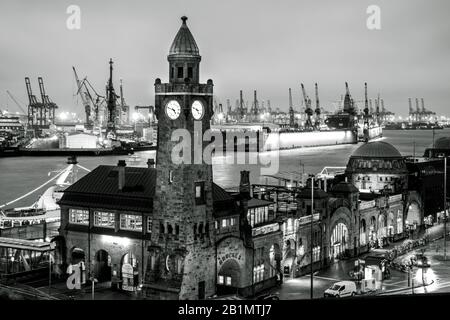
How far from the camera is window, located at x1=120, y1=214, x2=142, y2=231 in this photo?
30778 millimetres

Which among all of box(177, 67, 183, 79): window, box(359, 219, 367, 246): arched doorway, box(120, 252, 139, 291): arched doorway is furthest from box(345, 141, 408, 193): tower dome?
box(177, 67, 183, 79): window

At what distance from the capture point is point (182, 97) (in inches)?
1118

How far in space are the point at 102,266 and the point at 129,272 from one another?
190 centimetres

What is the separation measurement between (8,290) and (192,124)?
385 inches

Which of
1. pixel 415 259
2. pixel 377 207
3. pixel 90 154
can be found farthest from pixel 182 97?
pixel 90 154

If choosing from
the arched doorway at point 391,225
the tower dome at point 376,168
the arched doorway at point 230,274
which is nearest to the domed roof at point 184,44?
the arched doorway at point 230,274

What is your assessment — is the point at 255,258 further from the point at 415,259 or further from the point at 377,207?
the point at 377,207

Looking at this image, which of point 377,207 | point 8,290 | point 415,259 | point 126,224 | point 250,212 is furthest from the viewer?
point 377,207

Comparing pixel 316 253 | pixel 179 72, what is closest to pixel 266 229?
pixel 316 253

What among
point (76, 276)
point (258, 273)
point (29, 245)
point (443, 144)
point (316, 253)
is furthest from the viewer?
point (443, 144)

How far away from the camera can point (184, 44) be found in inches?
1131

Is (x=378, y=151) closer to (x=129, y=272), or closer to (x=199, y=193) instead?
(x=199, y=193)

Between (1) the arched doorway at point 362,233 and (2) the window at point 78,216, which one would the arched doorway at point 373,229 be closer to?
(1) the arched doorway at point 362,233

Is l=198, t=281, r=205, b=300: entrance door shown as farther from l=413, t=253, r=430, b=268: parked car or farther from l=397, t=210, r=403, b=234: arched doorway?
l=397, t=210, r=403, b=234: arched doorway
